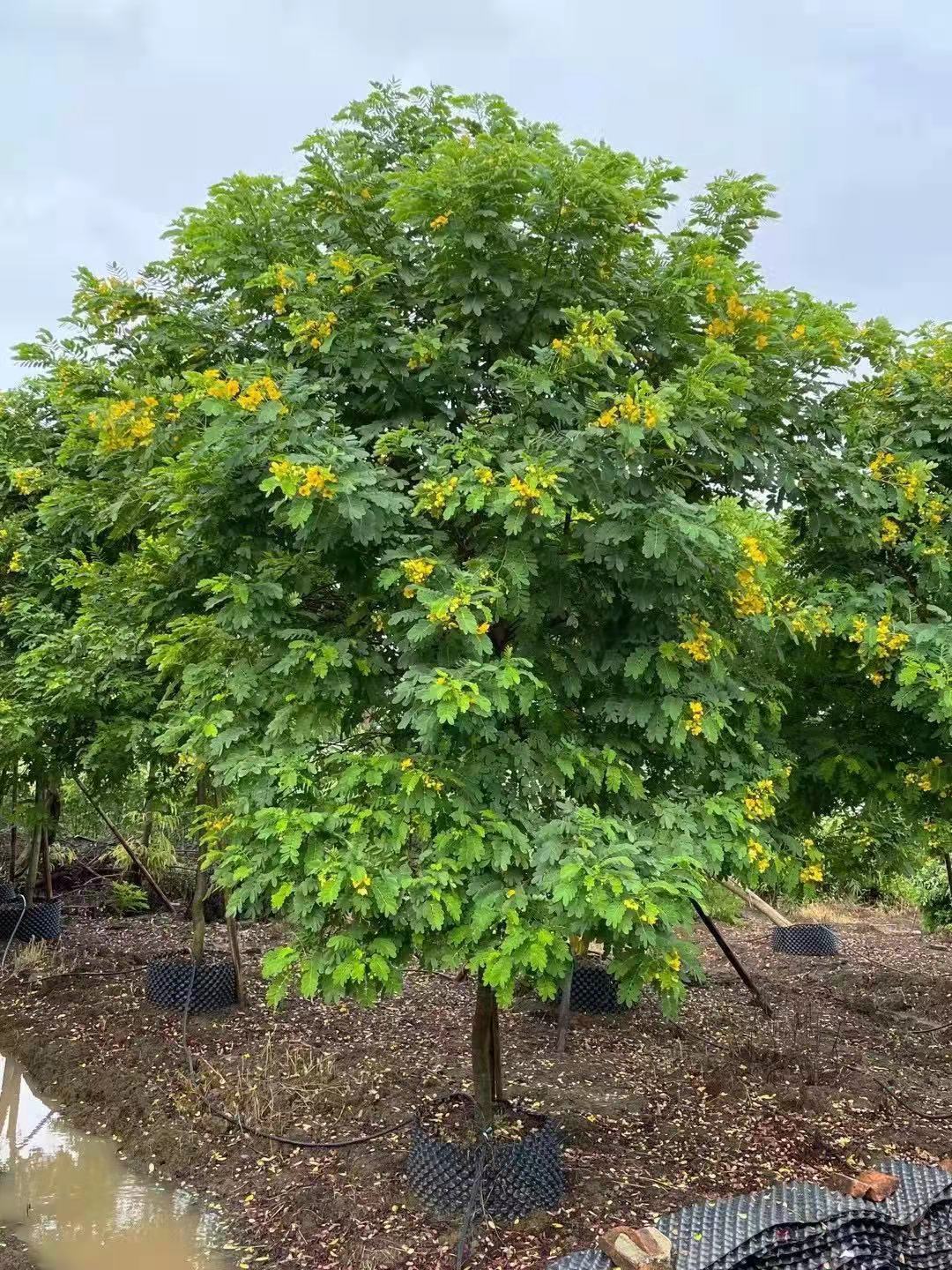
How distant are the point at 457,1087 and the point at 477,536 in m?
3.01

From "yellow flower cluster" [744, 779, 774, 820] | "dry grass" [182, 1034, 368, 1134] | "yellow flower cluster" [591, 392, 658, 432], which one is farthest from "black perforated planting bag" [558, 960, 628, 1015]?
"yellow flower cluster" [591, 392, 658, 432]

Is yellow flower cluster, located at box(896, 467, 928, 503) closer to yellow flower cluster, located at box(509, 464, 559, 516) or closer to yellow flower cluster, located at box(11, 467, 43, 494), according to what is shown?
yellow flower cluster, located at box(509, 464, 559, 516)

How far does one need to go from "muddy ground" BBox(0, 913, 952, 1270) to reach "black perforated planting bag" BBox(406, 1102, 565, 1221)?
68mm

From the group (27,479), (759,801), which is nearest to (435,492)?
(759,801)

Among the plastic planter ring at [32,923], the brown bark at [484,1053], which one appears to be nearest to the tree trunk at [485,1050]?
the brown bark at [484,1053]

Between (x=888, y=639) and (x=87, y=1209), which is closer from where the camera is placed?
(x=888, y=639)

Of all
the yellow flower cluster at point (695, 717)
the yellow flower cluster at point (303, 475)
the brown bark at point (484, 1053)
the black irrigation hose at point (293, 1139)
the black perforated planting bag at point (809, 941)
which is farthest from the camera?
the black perforated planting bag at point (809, 941)

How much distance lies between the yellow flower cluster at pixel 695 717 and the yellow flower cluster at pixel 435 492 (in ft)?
3.15

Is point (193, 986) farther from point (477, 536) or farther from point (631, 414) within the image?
point (631, 414)

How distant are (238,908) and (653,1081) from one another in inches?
117

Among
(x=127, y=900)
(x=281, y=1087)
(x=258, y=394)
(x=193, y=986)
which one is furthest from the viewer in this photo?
(x=127, y=900)

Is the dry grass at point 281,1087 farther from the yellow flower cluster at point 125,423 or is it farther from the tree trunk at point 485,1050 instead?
the yellow flower cluster at point 125,423

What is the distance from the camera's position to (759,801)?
2953 millimetres

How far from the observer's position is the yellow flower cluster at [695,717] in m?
2.76
